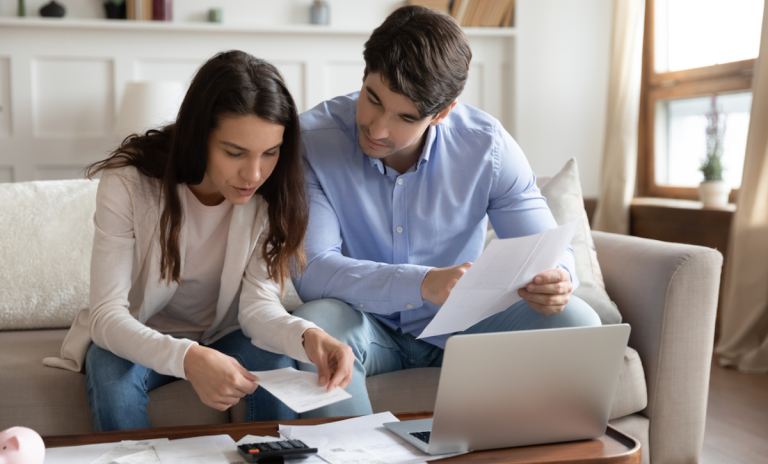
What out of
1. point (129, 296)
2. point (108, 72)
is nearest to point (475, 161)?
point (129, 296)

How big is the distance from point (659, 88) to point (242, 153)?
2782mm

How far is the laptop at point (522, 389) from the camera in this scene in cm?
83

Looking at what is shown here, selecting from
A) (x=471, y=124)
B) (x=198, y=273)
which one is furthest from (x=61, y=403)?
(x=471, y=124)

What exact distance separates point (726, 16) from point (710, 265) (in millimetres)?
2010

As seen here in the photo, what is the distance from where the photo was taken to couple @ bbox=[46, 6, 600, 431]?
1162mm

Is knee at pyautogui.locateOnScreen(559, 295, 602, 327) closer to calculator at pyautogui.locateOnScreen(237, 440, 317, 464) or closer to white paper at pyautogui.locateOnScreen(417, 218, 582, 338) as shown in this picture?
white paper at pyautogui.locateOnScreen(417, 218, 582, 338)

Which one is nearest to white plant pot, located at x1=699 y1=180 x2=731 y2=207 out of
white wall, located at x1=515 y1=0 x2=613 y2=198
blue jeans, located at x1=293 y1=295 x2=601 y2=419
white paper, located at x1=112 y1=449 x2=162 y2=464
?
white wall, located at x1=515 y1=0 x2=613 y2=198

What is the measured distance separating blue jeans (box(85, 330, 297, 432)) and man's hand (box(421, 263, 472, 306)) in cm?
29

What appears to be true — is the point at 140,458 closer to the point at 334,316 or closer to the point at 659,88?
the point at 334,316

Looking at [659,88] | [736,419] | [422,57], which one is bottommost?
[736,419]

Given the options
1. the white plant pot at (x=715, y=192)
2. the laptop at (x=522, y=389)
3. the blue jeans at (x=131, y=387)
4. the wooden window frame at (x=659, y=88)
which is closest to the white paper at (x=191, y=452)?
the laptop at (x=522, y=389)

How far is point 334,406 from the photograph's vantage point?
111cm

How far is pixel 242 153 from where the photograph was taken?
118 cm

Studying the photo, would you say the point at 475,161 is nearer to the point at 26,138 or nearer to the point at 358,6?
the point at 358,6
